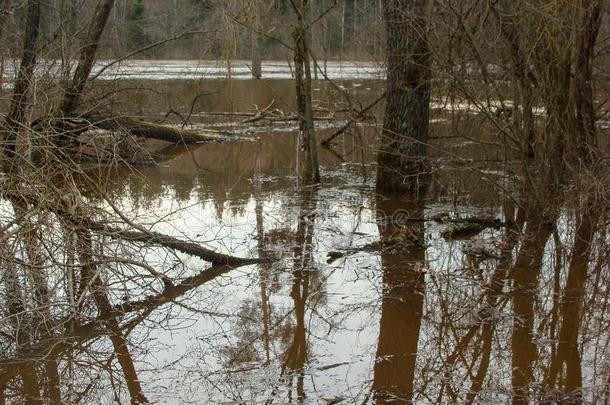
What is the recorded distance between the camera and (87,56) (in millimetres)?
13297

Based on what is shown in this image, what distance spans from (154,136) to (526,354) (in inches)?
462

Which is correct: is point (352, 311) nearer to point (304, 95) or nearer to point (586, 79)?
point (586, 79)

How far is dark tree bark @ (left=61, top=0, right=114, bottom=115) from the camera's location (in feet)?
43.6

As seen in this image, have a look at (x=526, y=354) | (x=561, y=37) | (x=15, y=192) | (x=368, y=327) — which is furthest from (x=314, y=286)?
(x=561, y=37)

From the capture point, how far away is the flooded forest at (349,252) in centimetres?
535

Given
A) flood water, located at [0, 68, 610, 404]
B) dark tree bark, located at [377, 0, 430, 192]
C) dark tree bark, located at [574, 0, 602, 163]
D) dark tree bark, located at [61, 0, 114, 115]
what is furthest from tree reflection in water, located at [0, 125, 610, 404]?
dark tree bark, located at [61, 0, 114, 115]

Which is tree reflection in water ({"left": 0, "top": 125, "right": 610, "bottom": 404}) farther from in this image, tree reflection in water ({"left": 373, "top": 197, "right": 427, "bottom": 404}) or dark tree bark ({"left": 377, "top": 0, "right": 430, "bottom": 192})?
dark tree bark ({"left": 377, "top": 0, "right": 430, "bottom": 192})

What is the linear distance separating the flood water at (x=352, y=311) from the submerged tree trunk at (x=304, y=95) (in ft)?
2.80

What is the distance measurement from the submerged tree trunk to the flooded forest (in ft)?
0.15

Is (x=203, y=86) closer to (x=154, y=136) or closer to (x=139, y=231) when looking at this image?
(x=154, y=136)

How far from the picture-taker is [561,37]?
8133mm

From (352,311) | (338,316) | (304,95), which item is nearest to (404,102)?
(304,95)

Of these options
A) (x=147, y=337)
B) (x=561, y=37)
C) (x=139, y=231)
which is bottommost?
(x=147, y=337)

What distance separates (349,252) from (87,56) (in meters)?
7.21
